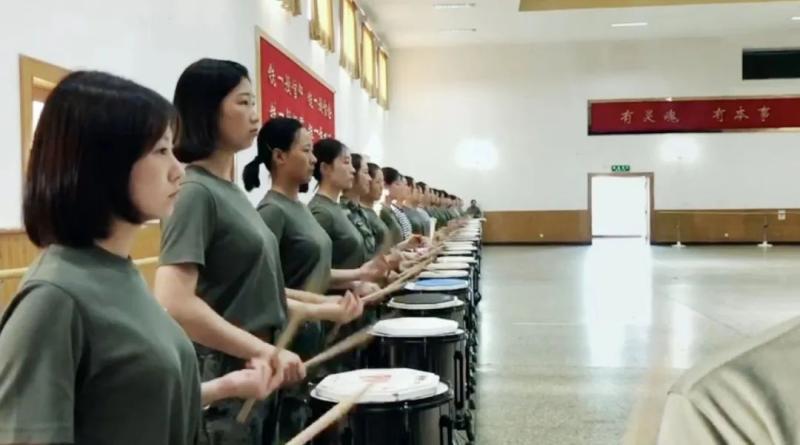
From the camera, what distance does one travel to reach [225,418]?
69.2 inches

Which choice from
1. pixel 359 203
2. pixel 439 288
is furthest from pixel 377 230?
pixel 439 288

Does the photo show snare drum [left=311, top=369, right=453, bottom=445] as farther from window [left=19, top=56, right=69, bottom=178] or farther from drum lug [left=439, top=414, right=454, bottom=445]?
window [left=19, top=56, right=69, bottom=178]

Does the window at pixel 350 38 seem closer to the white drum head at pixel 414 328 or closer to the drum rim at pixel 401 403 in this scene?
the white drum head at pixel 414 328

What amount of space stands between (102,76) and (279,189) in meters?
1.50

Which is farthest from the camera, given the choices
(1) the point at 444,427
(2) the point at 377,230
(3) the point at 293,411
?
(2) the point at 377,230

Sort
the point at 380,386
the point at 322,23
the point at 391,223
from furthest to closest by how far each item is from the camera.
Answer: the point at 322,23 → the point at 391,223 → the point at 380,386

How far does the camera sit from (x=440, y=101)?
1764 cm

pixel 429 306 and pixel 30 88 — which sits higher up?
pixel 30 88

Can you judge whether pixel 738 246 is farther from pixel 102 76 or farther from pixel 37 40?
pixel 102 76

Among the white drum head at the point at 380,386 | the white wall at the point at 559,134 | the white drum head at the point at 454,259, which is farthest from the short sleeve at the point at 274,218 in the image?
the white wall at the point at 559,134

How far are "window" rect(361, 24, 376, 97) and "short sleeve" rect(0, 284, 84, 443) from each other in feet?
40.7

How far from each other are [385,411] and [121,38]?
11.1ft

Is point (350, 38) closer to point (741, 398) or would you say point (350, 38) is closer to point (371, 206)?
point (371, 206)

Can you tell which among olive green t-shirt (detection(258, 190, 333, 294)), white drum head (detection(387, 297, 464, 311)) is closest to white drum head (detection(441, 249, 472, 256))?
white drum head (detection(387, 297, 464, 311))
